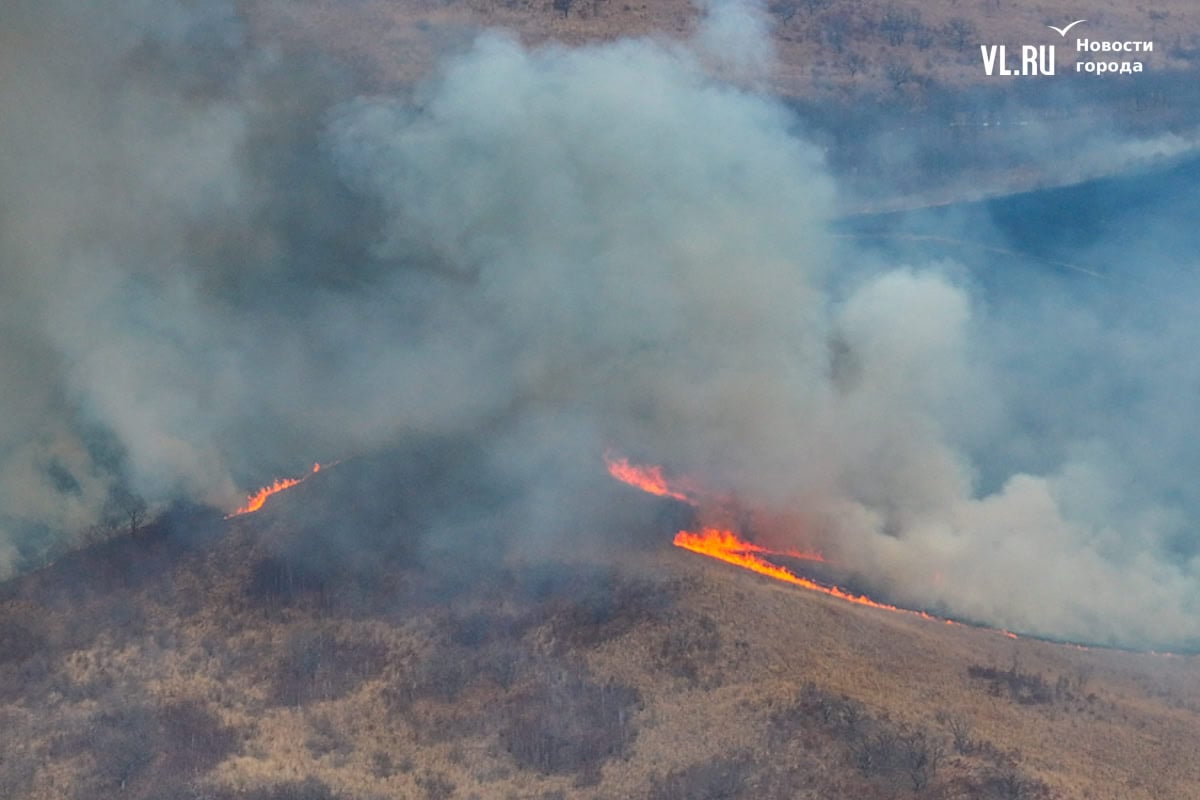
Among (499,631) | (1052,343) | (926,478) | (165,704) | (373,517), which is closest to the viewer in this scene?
(165,704)

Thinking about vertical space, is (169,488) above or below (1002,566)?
above

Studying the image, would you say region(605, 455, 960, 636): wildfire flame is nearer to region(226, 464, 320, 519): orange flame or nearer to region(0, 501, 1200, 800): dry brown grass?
region(0, 501, 1200, 800): dry brown grass

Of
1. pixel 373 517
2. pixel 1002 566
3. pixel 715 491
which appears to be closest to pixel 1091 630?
pixel 1002 566

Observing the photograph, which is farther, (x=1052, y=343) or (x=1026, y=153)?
(x=1026, y=153)

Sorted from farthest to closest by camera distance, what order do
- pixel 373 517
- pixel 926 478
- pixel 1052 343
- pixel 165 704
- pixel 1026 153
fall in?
pixel 1026 153
pixel 1052 343
pixel 926 478
pixel 373 517
pixel 165 704

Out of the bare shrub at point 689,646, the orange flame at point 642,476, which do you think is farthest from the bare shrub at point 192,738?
the orange flame at point 642,476

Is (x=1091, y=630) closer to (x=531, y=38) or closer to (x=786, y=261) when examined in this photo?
(x=786, y=261)

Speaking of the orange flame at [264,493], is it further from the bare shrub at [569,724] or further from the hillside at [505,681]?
the bare shrub at [569,724]

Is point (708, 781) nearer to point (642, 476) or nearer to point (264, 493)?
point (642, 476)
